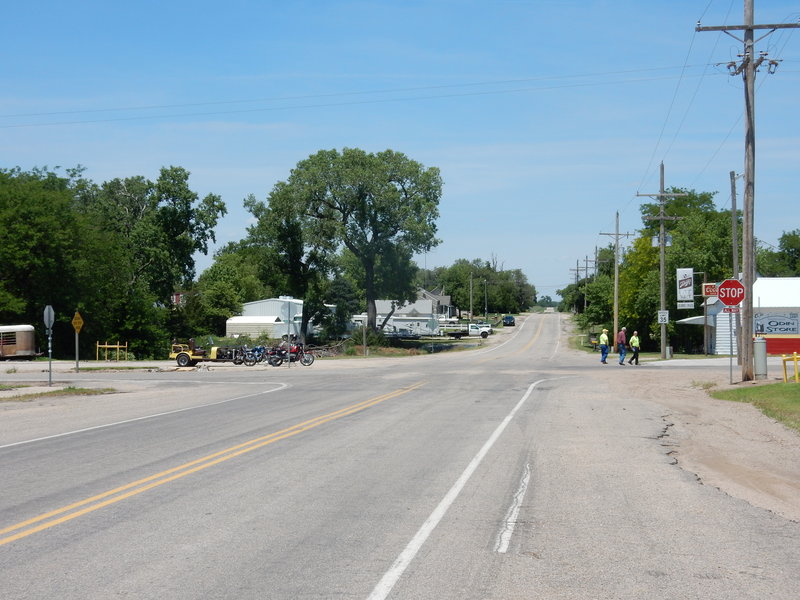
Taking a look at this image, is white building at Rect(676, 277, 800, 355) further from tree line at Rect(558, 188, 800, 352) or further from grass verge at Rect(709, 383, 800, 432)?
grass verge at Rect(709, 383, 800, 432)

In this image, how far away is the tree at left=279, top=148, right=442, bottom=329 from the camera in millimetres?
70812

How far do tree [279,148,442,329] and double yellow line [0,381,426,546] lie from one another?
55.2 m

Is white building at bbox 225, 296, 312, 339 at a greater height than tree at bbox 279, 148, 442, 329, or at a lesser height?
lesser

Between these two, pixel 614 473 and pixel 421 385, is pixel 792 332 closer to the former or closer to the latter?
pixel 421 385

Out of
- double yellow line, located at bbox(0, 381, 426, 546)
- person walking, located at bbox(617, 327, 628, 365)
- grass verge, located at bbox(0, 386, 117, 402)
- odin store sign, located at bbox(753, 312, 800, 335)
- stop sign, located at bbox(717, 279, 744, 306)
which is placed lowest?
grass verge, located at bbox(0, 386, 117, 402)

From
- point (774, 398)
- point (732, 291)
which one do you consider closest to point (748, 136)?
point (732, 291)

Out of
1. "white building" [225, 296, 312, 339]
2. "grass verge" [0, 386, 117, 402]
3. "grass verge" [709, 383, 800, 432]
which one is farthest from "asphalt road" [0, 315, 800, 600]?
"white building" [225, 296, 312, 339]

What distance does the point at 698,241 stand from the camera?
65938 mm

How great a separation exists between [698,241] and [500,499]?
61.6 meters

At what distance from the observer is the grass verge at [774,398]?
17281mm

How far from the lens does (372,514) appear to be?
8.40 meters

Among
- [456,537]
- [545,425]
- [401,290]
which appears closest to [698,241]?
[401,290]

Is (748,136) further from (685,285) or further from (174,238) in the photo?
(174,238)

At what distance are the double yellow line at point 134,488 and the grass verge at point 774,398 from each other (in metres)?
9.69
